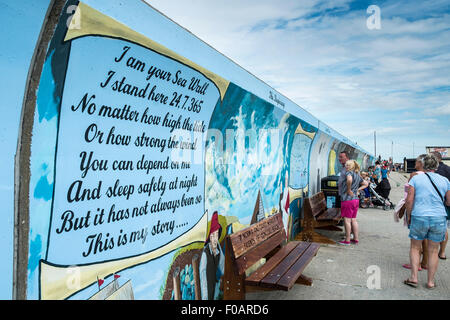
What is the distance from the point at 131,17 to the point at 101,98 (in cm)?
61

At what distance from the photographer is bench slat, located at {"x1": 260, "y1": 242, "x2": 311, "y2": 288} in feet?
10.2

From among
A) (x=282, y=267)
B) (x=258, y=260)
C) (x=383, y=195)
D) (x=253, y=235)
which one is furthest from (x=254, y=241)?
(x=383, y=195)

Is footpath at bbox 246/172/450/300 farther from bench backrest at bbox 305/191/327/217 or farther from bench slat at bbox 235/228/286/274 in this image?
bench backrest at bbox 305/191/327/217

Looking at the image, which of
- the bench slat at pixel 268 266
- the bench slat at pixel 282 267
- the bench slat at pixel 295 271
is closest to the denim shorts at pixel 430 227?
the bench slat at pixel 295 271

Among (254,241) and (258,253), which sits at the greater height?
(254,241)

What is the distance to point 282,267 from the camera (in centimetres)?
359

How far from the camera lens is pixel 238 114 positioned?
12.8ft

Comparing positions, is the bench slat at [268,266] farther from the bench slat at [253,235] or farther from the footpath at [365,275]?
the footpath at [365,275]

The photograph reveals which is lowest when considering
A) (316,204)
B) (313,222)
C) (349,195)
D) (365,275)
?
(365,275)

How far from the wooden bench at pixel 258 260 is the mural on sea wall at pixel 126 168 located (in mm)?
275

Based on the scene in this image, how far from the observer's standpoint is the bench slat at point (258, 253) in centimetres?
322

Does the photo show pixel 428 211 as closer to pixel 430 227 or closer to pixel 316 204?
pixel 430 227

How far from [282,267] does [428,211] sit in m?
1.93

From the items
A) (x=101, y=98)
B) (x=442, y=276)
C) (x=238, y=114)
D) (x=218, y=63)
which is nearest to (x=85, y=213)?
(x=101, y=98)
